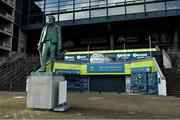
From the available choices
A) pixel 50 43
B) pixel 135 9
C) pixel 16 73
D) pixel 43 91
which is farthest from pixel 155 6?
pixel 43 91

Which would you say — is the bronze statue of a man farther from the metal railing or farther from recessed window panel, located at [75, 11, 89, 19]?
recessed window panel, located at [75, 11, 89, 19]

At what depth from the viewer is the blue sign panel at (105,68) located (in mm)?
22703

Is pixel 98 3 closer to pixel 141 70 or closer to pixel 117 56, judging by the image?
pixel 117 56

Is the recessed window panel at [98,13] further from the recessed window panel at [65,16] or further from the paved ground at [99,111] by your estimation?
the paved ground at [99,111]

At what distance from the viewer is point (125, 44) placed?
1372 inches

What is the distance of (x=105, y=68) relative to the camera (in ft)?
76.0

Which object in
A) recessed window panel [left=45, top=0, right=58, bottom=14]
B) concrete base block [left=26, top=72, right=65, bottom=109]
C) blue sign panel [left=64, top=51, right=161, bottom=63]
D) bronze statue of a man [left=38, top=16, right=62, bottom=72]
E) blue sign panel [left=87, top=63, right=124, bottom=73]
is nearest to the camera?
concrete base block [left=26, top=72, right=65, bottom=109]

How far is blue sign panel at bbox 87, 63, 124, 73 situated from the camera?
2270 centimetres

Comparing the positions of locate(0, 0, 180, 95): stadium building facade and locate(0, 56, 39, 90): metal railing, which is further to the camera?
locate(0, 0, 180, 95): stadium building facade

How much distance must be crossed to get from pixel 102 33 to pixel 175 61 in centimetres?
1571

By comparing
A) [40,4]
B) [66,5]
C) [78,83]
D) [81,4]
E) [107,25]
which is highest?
[40,4]

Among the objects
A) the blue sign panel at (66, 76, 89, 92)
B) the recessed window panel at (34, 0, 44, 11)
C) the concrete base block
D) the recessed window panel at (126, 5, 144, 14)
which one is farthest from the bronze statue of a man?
the recessed window panel at (34, 0, 44, 11)

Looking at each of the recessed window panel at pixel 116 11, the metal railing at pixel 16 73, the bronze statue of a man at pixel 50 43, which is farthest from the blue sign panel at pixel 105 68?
the bronze statue of a man at pixel 50 43

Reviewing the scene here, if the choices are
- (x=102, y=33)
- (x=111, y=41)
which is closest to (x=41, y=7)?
(x=102, y=33)
